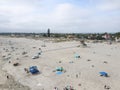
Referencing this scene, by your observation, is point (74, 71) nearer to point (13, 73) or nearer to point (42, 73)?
point (42, 73)

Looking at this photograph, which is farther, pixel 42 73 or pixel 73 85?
pixel 42 73

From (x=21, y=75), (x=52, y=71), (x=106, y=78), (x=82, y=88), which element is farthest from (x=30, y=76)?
(x=106, y=78)

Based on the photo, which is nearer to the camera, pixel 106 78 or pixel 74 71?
pixel 106 78

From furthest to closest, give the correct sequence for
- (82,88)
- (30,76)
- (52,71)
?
(52,71), (30,76), (82,88)

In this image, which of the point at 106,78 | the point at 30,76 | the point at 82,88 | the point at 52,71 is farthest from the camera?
the point at 52,71

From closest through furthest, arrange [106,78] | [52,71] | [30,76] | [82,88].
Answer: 1. [82,88]
2. [106,78]
3. [30,76]
4. [52,71]

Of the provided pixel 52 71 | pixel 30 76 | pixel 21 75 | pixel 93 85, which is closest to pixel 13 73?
pixel 21 75

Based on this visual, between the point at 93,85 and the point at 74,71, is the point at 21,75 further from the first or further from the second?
the point at 93,85
